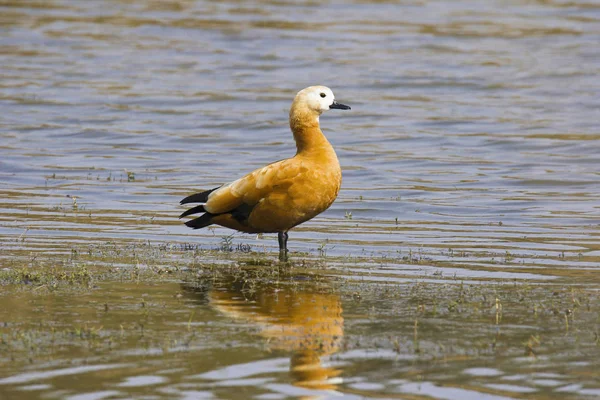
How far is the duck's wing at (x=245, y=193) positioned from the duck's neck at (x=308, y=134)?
25cm

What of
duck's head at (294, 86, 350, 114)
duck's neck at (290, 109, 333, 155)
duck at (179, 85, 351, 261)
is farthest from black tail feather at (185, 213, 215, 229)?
duck's head at (294, 86, 350, 114)

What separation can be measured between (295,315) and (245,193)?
2693mm

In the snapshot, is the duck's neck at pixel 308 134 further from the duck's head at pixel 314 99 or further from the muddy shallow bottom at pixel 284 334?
the muddy shallow bottom at pixel 284 334

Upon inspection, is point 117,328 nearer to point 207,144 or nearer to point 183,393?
point 183,393

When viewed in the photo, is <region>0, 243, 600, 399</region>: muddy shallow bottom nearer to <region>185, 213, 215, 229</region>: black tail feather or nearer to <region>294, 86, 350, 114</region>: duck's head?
<region>185, 213, 215, 229</region>: black tail feather

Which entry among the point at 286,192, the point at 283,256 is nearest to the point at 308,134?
the point at 286,192

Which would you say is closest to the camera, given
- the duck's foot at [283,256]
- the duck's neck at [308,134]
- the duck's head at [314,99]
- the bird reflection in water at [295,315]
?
the bird reflection in water at [295,315]

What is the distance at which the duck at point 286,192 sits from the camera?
9.67 metres

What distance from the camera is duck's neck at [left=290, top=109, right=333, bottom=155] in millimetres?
10023

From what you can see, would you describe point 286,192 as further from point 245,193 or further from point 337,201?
point 337,201

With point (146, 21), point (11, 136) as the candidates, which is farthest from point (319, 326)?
point (146, 21)

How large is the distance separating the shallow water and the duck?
33cm

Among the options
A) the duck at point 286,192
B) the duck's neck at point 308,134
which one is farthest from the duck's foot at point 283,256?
the duck's neck at point 308,134

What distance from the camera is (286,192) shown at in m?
9.69
